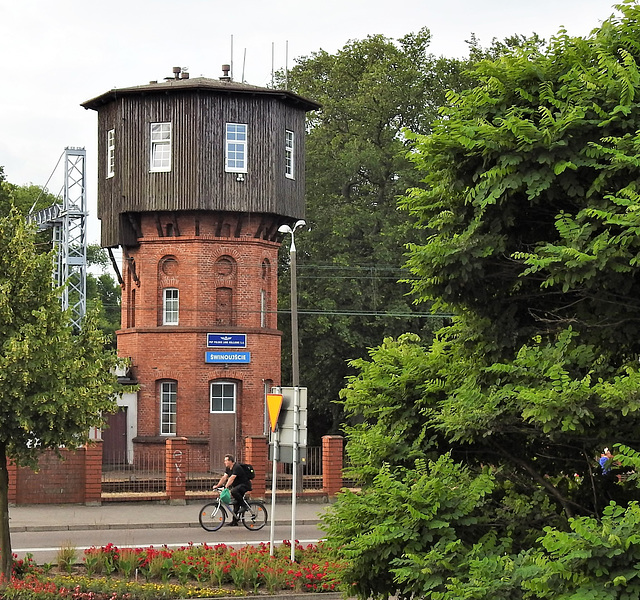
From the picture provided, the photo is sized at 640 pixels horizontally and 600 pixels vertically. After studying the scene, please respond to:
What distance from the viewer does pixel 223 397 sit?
39750 millimetres

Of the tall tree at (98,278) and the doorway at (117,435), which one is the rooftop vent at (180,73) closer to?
the doorway at (117,435)

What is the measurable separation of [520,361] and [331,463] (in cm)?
2603

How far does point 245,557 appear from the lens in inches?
685

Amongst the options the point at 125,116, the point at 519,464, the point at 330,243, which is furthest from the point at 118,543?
the point at 330,243

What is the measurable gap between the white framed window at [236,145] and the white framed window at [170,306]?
5.10m

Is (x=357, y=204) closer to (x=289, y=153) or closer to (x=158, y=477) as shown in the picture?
(x=289, y=153)

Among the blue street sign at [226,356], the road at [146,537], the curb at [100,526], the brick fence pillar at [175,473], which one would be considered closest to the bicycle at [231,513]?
the road at [146,537]

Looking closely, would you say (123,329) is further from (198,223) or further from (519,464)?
(519,464)

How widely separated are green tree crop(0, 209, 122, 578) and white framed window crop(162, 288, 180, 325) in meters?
23.3

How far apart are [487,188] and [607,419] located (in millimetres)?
1847

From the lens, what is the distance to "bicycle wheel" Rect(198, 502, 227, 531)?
25438 millimetres

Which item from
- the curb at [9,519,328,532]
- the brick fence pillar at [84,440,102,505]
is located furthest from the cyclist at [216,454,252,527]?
the brick fence pillar at [84,440,102,505]

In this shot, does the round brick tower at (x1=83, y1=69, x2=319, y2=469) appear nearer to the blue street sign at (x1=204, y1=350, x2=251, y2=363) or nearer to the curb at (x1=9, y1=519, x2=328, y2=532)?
the blue street sign at (x1=204, y1=350, x2=251, y2=363)

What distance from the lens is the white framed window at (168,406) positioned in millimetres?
39781
